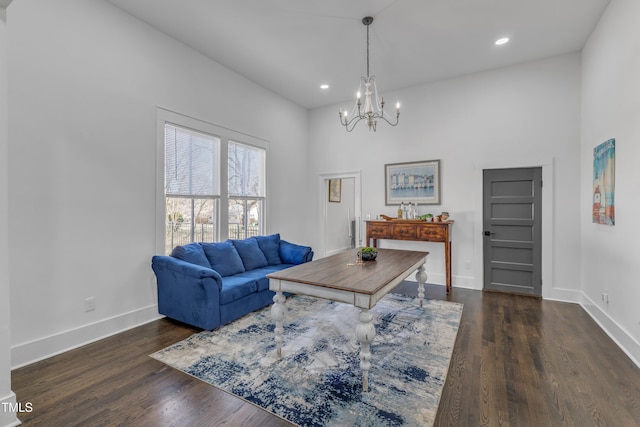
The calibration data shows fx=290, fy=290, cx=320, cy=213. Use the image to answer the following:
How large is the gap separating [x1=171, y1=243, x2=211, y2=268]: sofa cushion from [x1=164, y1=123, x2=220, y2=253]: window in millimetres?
380

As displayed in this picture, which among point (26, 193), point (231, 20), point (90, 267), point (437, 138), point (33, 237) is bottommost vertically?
point (90, 267)

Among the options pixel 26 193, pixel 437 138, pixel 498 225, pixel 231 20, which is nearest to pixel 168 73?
pixel 231 20

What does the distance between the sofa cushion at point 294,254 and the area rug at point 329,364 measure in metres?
1.01

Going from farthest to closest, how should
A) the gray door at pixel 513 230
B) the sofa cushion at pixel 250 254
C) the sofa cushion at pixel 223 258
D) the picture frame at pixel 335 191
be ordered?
the picture frame at pixel 335 191, the gray door at pixel 513 230, the sofa cushion at pixel 250 254, the sofa cushion at pixel 223 258

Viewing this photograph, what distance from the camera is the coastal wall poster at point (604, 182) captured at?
2.87m

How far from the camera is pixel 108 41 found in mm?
2986

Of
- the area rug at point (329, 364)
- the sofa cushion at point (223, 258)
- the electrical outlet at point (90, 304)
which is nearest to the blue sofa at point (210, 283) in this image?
the sofa cushion at point (223, 258)

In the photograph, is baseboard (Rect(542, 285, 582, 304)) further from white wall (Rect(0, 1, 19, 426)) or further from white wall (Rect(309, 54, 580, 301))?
white wall (Rect(0, 1, 19, 426))

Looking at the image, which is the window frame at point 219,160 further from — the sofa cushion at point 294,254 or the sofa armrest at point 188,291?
the sofa cushion at point 294,254

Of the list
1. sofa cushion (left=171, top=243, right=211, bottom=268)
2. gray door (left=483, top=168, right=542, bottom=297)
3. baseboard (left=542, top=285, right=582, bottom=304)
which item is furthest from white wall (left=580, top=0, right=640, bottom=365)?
sofa cushion (left=171, top=243, right=211, bottom=268)

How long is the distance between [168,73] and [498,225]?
16.5ft

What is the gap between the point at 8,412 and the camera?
5.58ft

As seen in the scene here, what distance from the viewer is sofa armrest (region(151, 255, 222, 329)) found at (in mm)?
2949

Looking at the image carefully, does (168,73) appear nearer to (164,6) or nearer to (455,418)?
(164,6)
